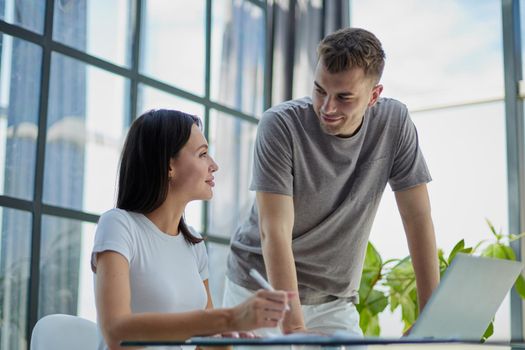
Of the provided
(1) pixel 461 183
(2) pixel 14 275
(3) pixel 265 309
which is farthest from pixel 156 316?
(1) pixel 461 183

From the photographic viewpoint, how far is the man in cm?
211

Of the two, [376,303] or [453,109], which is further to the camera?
[453,109]

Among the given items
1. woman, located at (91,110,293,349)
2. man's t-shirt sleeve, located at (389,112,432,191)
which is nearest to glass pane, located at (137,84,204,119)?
man's t-shirt sleeve, located at (389,112,432,191)

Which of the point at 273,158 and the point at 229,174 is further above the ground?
the point at 229,174

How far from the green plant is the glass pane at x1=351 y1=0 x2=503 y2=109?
92 centimetres

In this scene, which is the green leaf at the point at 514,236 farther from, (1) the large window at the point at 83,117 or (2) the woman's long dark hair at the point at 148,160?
(2) the woman's long dark hair at the point at 148,160

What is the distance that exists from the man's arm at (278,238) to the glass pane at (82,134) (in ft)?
4.95

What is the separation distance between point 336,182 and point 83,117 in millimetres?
1649

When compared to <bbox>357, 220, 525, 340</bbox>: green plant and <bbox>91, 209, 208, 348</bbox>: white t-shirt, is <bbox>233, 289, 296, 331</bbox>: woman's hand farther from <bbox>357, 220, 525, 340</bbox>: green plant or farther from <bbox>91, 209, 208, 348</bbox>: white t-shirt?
<bbox>357, 220, 525, 340</bbox>: green plant

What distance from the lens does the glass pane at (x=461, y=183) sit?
4.33 m

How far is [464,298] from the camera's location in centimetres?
158

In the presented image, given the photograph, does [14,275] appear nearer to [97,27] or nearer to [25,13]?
[25,13]

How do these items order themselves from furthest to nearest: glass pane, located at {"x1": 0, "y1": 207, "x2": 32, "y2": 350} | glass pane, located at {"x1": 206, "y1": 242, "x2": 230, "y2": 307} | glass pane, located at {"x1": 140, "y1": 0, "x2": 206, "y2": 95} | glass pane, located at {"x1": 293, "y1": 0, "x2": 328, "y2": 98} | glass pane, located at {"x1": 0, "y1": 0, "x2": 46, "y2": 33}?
glass pane, located at {"x1": 293, "y1": 0, "x2": 328, "y2": 98}
glass pane, located at {"x1": 206, "y1": 242, "x2": 230, "y2": 307}
glass pane, located at {"x1": 140, "y1": 0, "x2": 206, "y2": 95}
glass pane, located at {"x1": 0, "y1": 0, "x2": 46, "y2": 33}
glass pane, located at {"x1": 0, "y1": 207, "x2": 32, "y2": 350}

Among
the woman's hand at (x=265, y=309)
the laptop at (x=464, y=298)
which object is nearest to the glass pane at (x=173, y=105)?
the laptop at (x=464, y=298)
